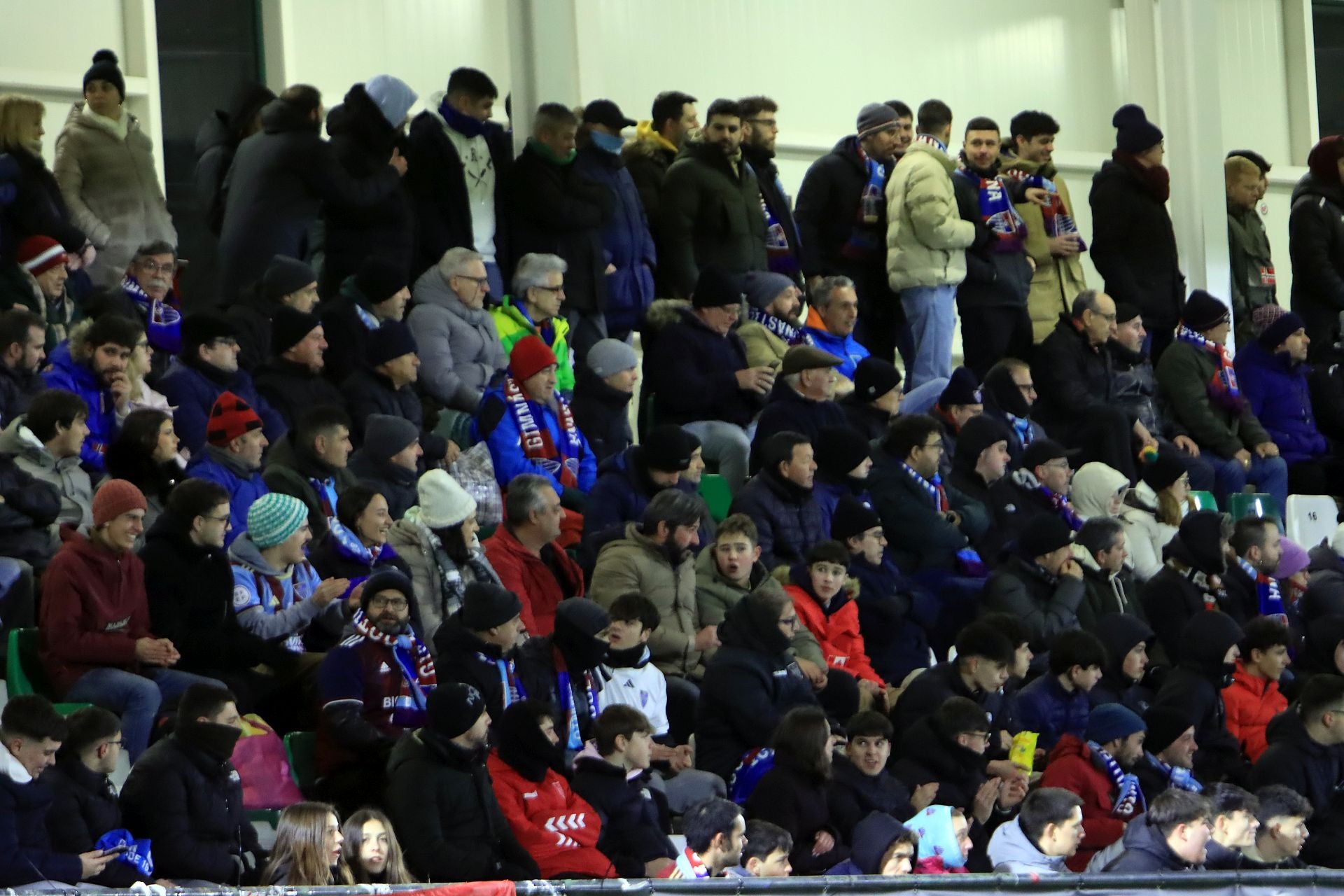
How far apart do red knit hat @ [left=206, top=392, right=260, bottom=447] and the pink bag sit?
4.60 feet

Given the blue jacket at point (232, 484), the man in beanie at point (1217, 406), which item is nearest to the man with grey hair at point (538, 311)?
the blue jacket at point (232, 484)

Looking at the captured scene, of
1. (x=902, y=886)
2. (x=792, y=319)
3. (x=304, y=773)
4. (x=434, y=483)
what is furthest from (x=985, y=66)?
(x=902, y=886)

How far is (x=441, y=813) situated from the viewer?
26.3 ft

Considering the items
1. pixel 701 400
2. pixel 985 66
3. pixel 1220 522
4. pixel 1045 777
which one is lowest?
pixel 1045 777

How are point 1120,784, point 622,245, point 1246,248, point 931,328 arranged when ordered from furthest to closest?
point 1246,248, point 931,328, point 622,245, point 1120,784

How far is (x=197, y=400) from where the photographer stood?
1006 cm

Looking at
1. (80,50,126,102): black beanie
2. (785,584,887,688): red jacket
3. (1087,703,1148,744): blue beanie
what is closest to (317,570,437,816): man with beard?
(785,584,887,688): red jacket

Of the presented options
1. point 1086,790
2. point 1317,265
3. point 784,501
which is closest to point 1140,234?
point 1317,265

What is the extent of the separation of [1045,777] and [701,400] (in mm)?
2853

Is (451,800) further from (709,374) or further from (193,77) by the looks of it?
(193,77)

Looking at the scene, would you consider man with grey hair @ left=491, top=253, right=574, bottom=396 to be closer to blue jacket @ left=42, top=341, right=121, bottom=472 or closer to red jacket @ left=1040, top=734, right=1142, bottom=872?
blue jacket @ left=42, top=341, right=121, bottom=472

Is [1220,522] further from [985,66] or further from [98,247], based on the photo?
[985,66]

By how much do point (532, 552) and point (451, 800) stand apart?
1.99 meters

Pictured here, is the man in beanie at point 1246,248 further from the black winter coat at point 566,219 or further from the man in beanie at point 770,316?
the black winter coat at point 566,219
